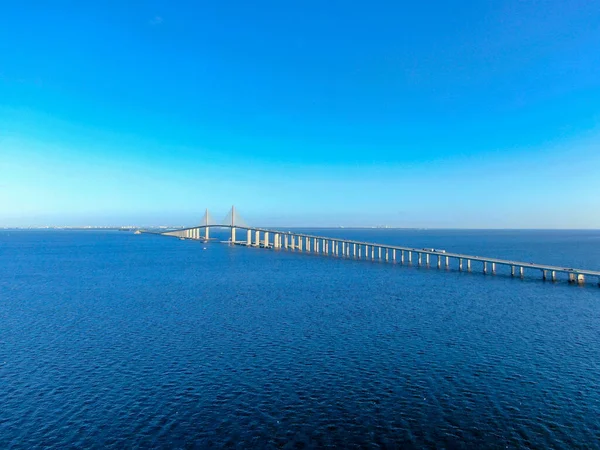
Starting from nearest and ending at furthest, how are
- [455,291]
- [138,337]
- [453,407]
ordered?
1. [453,407]
2. [138,337]
3. [455,291]

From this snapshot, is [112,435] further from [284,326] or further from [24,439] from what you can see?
[284,326]

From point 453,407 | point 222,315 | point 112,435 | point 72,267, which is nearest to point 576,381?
point 453,407

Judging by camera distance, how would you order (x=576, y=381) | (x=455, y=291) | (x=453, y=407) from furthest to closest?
(x=455, y=291)
(x=576, y=381)
(x=453, y=407)

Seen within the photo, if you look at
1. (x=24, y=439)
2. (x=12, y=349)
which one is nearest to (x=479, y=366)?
(x=24, y=439)

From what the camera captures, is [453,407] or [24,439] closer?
[24,439]

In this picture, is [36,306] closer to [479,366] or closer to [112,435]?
[112,435]

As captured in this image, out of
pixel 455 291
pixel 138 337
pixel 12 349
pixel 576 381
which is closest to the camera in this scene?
pixel 576 381
